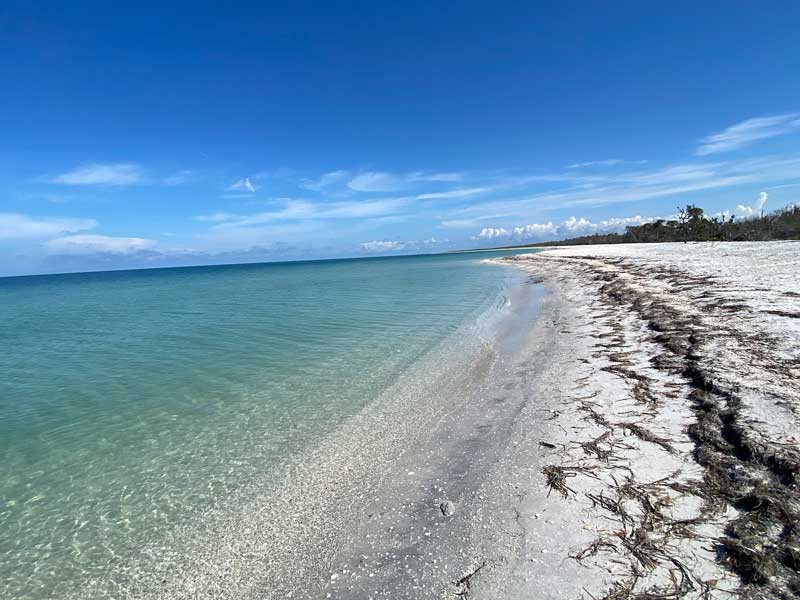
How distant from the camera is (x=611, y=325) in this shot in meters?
12.2

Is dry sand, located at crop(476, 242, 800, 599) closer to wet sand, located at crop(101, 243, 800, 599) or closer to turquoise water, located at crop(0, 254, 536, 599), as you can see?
wet sand, located at crop(101, 243, 800, 599)

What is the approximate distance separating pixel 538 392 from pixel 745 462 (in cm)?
359

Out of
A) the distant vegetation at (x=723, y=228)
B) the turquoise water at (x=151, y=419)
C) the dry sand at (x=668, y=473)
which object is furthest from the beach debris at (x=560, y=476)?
the distant vegetation at (x=723, y=228)

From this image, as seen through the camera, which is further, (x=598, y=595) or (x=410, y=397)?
(x=410, y=397)

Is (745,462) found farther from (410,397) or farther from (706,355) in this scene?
(410,397)

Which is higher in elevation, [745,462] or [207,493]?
[745,462]

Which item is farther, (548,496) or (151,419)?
(151,419)

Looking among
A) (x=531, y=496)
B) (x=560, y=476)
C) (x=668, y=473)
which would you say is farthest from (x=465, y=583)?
(x=668, y=473)

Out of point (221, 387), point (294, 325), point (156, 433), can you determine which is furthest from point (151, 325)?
point (156, 433)

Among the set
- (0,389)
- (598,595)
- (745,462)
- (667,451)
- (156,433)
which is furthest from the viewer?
(0,389)

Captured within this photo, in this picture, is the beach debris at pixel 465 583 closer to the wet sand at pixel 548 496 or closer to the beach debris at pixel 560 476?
the wet sand at pixel 548 496

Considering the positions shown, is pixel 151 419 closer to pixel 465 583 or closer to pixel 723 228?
pixel 465 583

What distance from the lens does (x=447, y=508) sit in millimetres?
4586

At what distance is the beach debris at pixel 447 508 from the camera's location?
4.48 meters
